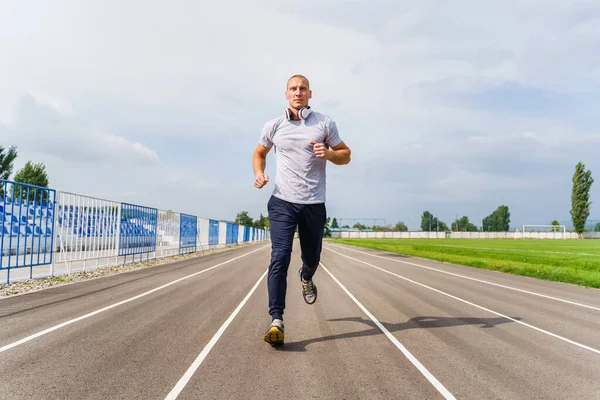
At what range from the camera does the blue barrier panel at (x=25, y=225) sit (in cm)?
909

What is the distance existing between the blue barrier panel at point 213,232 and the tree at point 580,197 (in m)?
90.7

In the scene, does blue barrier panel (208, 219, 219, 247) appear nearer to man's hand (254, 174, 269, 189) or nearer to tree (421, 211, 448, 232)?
man's hand (254, 174, 269, 189)

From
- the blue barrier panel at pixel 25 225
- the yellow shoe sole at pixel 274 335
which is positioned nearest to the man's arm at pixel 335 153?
the yellow shoe sole at pixel 274 335

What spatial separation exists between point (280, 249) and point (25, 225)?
8090mm

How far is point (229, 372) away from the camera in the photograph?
3.60m

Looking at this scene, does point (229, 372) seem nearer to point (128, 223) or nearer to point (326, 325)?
point (326, 325)

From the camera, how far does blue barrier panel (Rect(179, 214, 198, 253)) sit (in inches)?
931

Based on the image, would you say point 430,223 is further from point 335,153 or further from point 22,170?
point 335,153

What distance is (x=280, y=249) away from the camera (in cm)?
447

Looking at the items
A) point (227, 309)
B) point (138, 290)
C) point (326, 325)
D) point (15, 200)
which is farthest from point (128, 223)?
point (326, 325)

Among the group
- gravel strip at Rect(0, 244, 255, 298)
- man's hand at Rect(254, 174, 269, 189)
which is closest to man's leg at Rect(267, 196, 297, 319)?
man's hand at Rect(254, 174, 269, 189)

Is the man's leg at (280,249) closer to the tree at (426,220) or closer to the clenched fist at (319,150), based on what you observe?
the clenched fist at (319,150)

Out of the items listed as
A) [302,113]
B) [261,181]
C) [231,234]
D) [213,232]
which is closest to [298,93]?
[302,113]

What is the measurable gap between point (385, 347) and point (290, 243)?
1.49m
